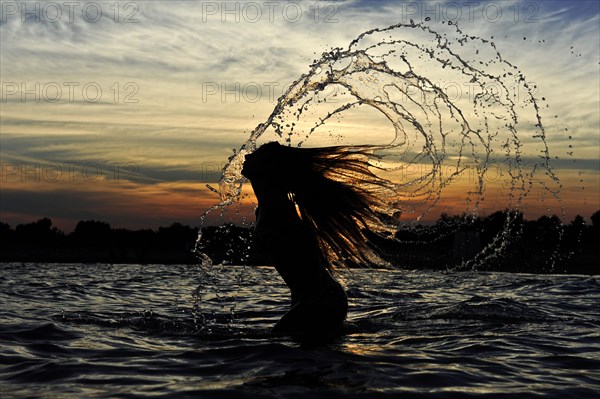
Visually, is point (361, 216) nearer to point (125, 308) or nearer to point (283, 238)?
point (283, 238)

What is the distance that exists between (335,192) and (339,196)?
0.21ft

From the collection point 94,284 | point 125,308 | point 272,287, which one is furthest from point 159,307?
point 94,284

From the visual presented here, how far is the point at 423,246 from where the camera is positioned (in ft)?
197

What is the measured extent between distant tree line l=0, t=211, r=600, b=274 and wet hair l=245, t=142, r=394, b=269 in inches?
964

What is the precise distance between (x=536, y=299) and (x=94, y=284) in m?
10.1

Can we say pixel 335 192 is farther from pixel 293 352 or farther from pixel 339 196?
pixel 293 352

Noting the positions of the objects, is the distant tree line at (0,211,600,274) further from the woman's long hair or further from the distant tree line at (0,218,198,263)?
the woman's long hair

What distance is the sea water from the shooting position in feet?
17.2

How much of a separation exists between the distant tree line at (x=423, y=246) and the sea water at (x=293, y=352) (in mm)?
21714

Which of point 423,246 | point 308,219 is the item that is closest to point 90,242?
point 423,246

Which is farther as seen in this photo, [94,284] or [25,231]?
[25,231]

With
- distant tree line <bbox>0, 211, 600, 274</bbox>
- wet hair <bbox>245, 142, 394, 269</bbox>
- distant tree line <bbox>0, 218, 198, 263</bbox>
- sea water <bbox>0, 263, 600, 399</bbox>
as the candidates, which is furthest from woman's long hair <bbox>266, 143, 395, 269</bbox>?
distant tree line <bbox>0, 218, 198, 263</bbox>

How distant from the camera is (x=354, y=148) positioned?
7.86 metres

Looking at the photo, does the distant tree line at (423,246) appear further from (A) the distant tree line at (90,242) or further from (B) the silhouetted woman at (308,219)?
(B) the silhouetted woman at (308,219)
